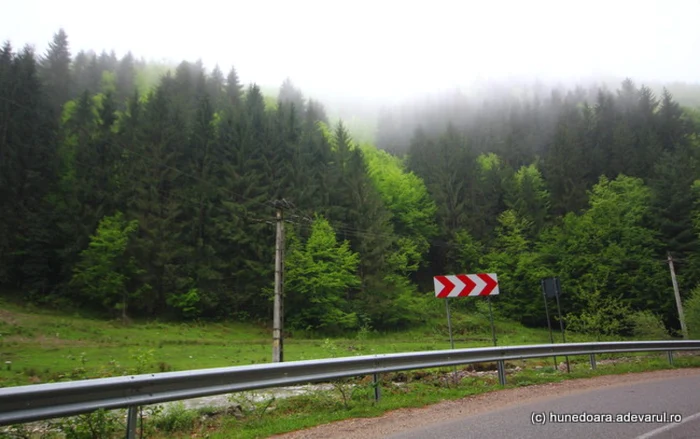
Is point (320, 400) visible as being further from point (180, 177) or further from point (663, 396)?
point (180, 177)

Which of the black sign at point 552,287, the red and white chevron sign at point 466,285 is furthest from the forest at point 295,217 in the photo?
the red and white chevron sign at point 466,285

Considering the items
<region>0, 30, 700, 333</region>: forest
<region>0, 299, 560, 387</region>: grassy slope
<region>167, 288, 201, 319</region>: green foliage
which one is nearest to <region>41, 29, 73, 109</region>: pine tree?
<region>0, 30, 700, 333</region>: forest

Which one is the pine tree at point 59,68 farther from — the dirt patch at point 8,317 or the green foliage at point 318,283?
the green foliage at point 318,283

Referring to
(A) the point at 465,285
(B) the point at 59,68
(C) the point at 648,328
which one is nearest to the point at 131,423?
(A) the point at 465,285

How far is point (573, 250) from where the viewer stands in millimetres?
46750

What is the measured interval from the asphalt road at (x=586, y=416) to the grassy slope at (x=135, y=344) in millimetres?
6521

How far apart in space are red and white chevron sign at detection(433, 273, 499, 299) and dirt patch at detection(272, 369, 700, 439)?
2.48 metres

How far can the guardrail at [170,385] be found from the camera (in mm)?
4004

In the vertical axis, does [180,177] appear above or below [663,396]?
above

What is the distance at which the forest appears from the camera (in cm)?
3738

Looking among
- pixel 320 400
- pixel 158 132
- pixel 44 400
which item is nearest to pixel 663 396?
pixel 320 400

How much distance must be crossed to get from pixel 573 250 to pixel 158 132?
149 ft

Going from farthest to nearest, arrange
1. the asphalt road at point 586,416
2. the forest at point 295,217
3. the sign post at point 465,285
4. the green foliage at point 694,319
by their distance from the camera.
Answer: the forest at point 295,217
the green foliage at point 694,319
the sign post at point 465,285
the asphalt road at point 586,416

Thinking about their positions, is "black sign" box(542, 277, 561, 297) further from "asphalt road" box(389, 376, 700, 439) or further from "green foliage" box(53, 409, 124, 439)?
"green foliage" box(53, 409, 124, 439)
